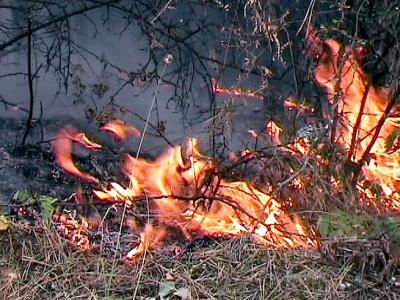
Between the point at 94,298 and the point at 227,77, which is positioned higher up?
the point at 227,77

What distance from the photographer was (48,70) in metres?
4.39

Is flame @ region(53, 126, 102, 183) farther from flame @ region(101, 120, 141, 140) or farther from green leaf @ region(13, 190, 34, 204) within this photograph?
green leaf @ region(13, 190, 34, 204)

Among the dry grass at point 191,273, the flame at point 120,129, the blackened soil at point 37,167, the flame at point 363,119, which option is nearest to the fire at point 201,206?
the dry grass at point 191,273

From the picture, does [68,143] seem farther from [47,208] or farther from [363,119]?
[363,119]

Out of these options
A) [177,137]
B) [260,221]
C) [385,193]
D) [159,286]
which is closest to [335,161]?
[385,193]

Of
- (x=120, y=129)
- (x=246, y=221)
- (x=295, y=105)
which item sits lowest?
(x=246, y=221)

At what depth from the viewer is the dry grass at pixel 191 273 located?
3.41 meters

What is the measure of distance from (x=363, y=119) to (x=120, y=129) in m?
1.41

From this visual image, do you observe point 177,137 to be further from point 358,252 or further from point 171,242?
point 358,252

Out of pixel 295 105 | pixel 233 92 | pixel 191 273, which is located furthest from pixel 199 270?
pixel 295 105

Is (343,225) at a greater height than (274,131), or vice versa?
(274,131)

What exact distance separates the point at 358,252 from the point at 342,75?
3.86ft

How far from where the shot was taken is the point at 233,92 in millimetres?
4387

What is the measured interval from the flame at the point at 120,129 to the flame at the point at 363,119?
1167 mm
